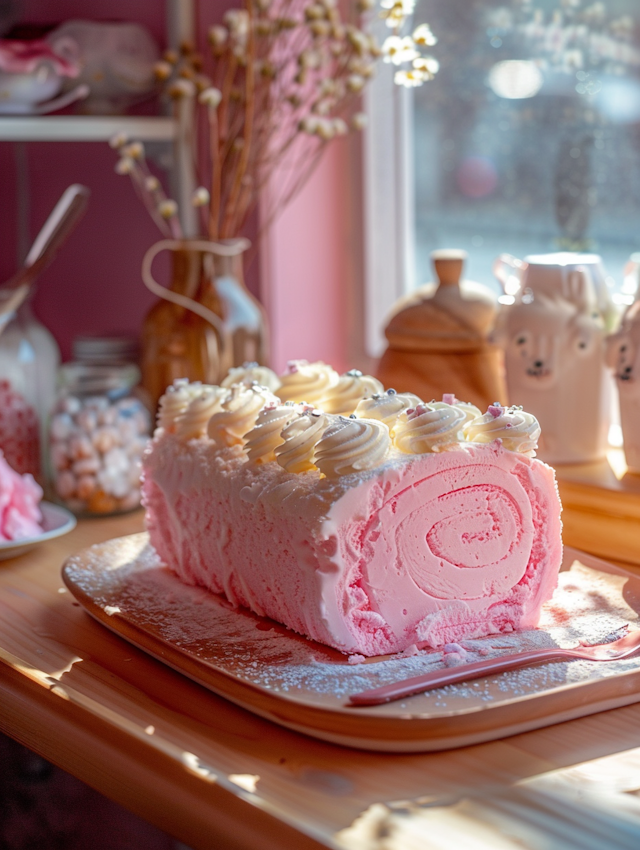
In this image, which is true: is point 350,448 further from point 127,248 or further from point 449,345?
point 127,248

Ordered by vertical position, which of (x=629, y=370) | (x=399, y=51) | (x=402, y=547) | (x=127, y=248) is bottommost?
(x=402, y=547)

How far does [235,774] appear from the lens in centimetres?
83

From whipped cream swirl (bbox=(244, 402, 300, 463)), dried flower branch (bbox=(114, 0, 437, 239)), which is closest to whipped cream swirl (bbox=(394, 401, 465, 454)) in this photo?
whipped cream swirl (bbox=(244, 402, 300, 463))

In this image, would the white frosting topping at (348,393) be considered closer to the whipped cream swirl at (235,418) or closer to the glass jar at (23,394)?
the whipped cream swirl at (235,418)

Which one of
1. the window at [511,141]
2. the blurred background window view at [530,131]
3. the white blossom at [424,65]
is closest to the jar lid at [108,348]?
the window at [511,141]

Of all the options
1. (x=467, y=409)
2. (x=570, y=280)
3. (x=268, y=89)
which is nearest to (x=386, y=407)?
(x=467, y=409)

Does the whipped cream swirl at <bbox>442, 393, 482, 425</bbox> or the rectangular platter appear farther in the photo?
the whipped cream swirl at <bbox>442, 393, 482, 425</bbox>

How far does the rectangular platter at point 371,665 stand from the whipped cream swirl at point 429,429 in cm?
18

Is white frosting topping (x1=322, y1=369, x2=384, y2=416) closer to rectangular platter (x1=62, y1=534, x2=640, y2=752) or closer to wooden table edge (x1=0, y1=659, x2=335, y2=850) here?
rectangular platter (x1=62, y1=534, x2=640, y2=752)

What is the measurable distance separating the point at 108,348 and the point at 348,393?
722 mm

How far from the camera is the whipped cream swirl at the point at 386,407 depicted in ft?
3.53

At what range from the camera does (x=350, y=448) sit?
989mm

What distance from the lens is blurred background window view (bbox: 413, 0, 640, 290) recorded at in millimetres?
1587

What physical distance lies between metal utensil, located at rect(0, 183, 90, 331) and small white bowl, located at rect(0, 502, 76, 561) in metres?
0.29
